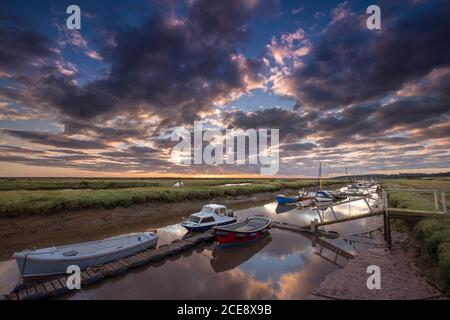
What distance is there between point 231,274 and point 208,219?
9.79 metres

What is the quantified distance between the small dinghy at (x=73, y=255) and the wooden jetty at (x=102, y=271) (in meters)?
0.49

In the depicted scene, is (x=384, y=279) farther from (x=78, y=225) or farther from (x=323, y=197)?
(x=323, y=197)

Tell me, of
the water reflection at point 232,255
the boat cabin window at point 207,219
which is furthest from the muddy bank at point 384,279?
the boat cabin window at point 207,219

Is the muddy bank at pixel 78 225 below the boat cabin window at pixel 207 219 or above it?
below

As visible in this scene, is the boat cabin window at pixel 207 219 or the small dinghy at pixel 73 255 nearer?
the small dinghy at pixel 73 255

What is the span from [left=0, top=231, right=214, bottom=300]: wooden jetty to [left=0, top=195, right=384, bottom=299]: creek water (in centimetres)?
38

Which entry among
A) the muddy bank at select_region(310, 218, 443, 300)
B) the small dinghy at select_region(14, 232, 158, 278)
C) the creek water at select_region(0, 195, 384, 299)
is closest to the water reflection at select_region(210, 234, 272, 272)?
the creek water at select_region(0, 195, 384, 299)

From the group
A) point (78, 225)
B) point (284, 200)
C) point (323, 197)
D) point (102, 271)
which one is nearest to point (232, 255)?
point (102, 271)

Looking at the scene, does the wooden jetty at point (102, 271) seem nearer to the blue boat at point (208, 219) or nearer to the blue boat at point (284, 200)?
the blue boat at point (208, 219)

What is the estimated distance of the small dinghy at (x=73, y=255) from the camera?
12609 mm

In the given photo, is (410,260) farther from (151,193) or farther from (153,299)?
(151,193)

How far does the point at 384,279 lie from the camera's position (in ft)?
40.4

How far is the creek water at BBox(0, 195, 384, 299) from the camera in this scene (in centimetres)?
1172

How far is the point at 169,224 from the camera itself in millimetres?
28625
